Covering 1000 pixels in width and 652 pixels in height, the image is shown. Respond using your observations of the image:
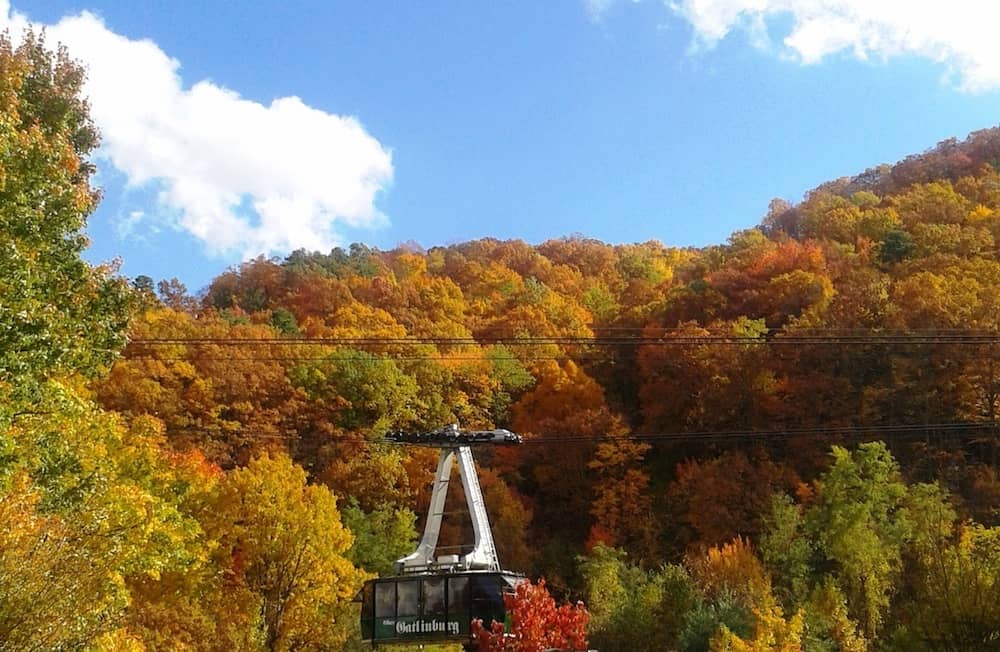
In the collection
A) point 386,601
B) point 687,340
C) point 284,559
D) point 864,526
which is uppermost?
point 687,340

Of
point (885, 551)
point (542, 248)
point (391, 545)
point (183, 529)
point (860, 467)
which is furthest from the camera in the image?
point (542, 248)

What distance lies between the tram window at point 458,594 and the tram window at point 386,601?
1461 millimetres

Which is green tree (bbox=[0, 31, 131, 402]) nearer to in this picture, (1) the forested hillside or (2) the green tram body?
(1) the forested hillside

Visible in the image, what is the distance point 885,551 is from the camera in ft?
130

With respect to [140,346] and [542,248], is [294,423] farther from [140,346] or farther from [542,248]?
[542,248]

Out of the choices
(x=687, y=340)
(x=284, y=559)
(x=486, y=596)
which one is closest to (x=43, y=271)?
(x=486, y=596)

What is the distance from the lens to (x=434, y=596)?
79.3ft

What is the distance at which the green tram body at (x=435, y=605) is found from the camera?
23844 mm

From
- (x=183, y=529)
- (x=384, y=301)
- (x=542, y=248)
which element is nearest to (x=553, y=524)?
(x=384, y=301)

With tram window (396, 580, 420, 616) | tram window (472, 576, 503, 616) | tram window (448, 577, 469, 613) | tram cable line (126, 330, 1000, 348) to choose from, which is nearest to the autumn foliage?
tram window (472, 576, 503, 616)

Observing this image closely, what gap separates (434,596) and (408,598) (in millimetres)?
689

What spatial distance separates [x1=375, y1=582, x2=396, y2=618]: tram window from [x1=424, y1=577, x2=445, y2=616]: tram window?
84 cm

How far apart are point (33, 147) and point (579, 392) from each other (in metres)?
50.6

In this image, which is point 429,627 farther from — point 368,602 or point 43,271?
point 43,271
